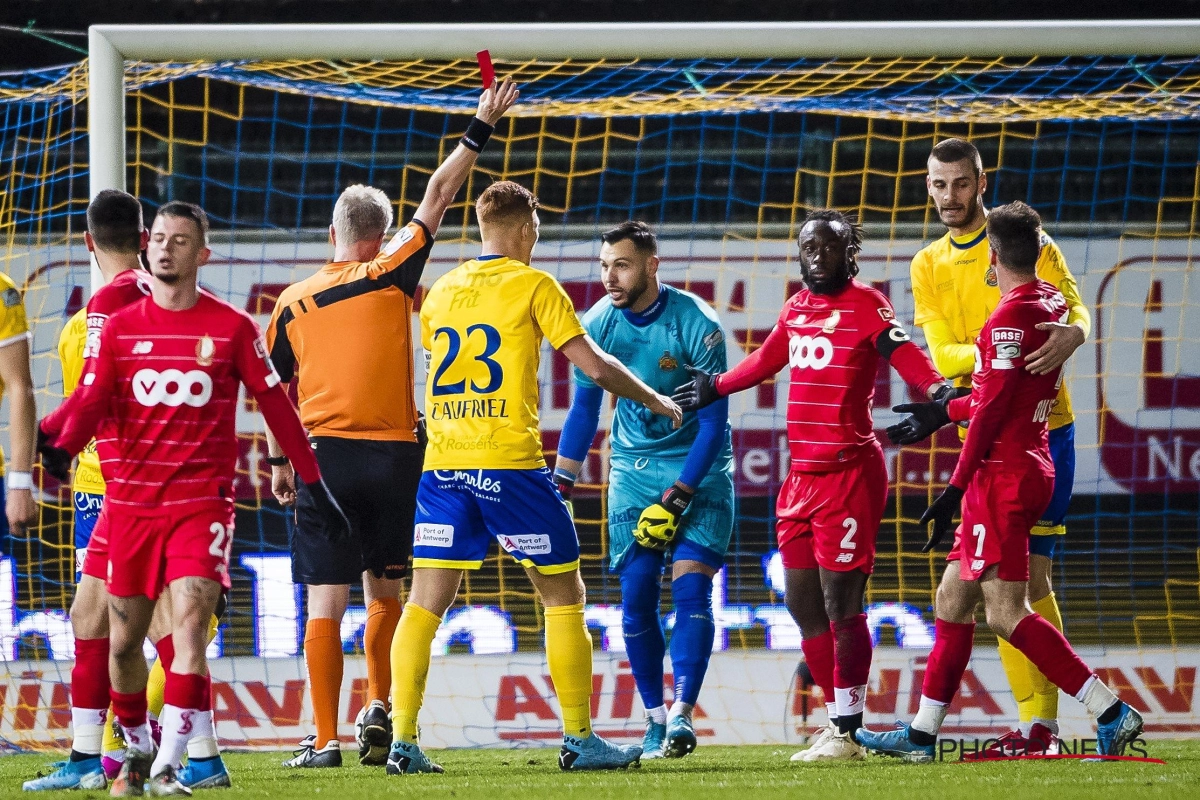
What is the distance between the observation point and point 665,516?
4.92 meters

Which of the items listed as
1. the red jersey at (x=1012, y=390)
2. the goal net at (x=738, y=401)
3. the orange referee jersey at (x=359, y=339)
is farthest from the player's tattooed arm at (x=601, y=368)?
the goal net at (x=738, y=401)

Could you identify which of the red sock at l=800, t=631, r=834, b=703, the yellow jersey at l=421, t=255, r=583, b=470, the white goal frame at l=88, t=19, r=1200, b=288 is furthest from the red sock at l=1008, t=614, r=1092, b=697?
the white goal frame at l=88, t=19, r=1200, b=288

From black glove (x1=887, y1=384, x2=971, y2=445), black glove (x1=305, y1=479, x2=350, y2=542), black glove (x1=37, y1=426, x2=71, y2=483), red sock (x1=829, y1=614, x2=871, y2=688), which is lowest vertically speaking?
red sock (x1=829, y1=614, x2=871, y2=688)

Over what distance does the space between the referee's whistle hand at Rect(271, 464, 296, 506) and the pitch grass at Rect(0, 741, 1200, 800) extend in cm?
92

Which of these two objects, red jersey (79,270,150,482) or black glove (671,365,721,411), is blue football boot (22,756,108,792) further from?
black glove (671,365,721,411)

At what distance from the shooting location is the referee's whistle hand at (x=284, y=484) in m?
4.71

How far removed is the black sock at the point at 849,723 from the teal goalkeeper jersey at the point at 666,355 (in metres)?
1.06

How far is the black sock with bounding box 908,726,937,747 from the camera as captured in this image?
4512 millimetres

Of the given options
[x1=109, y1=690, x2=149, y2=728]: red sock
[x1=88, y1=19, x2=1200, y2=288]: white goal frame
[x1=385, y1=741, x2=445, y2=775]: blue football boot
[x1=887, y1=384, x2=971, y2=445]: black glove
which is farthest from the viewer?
[x1=88, y1=19, x2=1200, y2=288]: white goal frame

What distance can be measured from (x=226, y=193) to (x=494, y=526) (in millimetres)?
9304

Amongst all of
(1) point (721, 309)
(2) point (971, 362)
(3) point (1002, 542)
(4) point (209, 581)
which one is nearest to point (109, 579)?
(4) point (209, 581)

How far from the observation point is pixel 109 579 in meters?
3.74

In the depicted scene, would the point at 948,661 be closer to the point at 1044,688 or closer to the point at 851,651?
the point at 851,651

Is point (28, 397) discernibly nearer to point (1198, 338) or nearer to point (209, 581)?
point (209, 581)
